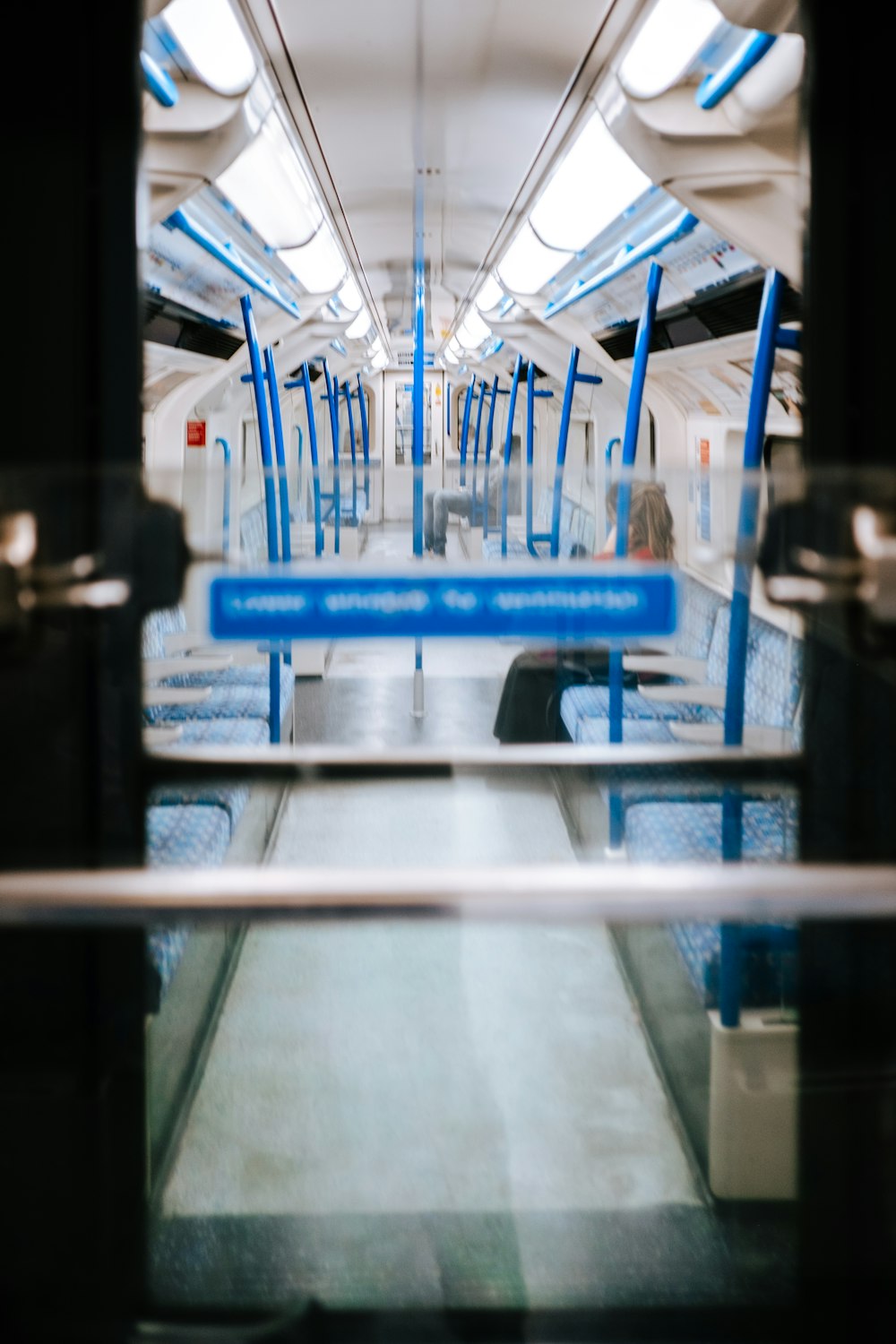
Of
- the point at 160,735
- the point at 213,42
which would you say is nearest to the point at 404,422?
the point at 213,42

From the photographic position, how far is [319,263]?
16.3 ft

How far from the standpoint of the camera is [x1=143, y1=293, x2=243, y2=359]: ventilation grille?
482 cm

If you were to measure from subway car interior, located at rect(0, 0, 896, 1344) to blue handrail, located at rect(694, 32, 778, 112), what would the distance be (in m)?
0.01

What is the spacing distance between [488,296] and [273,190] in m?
3.27

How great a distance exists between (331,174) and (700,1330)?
3794 mm

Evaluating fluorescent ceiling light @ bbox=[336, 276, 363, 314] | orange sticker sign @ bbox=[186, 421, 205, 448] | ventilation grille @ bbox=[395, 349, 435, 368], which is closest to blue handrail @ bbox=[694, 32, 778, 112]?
fluorescent ceiling light @ bbox=[336, 276, 363, 314]

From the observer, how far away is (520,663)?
12.0 feet

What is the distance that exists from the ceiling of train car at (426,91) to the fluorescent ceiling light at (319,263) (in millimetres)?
142

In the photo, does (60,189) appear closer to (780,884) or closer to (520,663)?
(780,884)

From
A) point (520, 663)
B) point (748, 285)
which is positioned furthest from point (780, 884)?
point (748, 285)

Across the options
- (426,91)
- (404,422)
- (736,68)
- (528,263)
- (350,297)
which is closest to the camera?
(736,68)

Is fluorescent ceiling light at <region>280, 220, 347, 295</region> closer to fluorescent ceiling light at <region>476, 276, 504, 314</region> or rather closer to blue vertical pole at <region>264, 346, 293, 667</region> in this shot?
blue vertical pole at <region>264, 346, 293, 667</region>

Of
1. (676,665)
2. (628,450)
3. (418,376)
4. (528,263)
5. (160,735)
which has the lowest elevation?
(160,735)

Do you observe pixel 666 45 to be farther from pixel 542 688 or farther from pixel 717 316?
pixel 717 316
